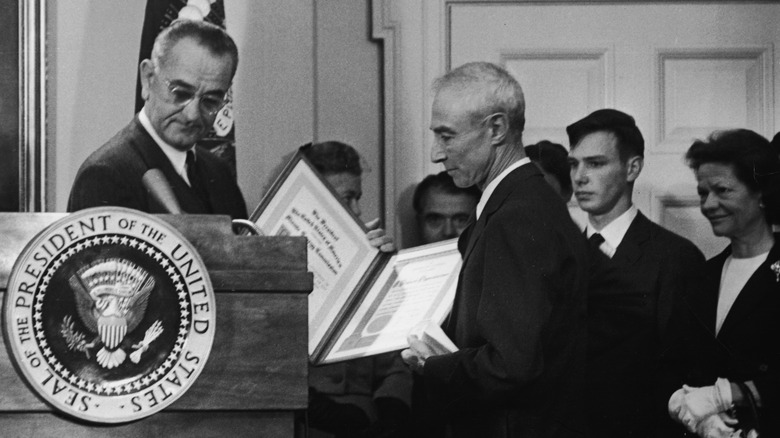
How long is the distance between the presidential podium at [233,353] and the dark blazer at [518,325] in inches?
30.4

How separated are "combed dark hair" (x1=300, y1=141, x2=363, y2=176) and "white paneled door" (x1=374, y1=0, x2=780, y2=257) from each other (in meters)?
0.60

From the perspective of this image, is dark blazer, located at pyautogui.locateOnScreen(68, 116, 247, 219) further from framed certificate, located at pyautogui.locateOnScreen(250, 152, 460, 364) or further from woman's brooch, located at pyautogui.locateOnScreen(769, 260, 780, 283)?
woman's brooch, located at pyautogui.locateOnScreen(769, 260, 780, 283)

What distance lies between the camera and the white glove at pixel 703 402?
2.90 meters

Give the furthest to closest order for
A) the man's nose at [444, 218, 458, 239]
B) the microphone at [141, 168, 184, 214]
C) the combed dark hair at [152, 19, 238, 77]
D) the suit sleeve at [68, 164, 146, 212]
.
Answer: the man's nose at [444, 218, 458, 239] → the combed dark hair at [152, 19, 238, 77] → the suit sleeve at [68, 164, 146, 212] → the microphone at [141, 168, 184, 214]

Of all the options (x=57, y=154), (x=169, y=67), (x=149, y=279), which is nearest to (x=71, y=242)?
(x=149, y=279)

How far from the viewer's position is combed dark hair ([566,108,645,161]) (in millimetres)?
3701

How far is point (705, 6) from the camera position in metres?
4.43

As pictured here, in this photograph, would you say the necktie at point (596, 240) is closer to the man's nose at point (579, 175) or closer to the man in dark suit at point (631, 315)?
the man in dark suit at point (631, 315)

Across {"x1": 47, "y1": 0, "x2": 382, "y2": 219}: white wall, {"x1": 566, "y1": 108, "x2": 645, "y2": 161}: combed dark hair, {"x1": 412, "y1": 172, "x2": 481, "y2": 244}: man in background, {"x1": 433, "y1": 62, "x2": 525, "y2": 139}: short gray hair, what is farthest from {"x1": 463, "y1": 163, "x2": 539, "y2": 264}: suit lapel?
{"x1": 47, "y1": 0, "x2": 382, "y2": 219}: white wall

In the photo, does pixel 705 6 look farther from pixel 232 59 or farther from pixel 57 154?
pixel 57 154

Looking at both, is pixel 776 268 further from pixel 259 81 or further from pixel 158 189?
pixel 259 81

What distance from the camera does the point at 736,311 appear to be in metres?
3.03

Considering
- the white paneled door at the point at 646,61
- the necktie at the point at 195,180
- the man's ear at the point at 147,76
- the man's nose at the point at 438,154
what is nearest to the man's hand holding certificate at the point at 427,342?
the man's nose at the point at 438,154

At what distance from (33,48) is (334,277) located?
157cm
